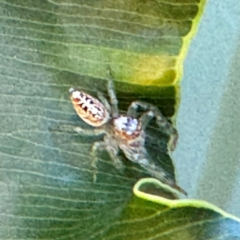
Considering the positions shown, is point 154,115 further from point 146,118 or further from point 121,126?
point 121,126

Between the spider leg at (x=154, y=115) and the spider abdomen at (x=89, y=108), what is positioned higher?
the spider abdomen at (x=89, y=108)

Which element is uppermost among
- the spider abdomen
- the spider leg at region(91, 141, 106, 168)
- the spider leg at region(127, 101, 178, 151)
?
the spider abdomen

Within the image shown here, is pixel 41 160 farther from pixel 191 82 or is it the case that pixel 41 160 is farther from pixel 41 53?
pixel 191 82

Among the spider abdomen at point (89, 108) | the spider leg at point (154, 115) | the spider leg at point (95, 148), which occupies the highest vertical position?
the spider abdomen at point (89, 108)

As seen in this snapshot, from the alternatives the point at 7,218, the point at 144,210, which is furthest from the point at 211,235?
the point at 7,218

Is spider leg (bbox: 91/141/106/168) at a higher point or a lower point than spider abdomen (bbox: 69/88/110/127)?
lower
